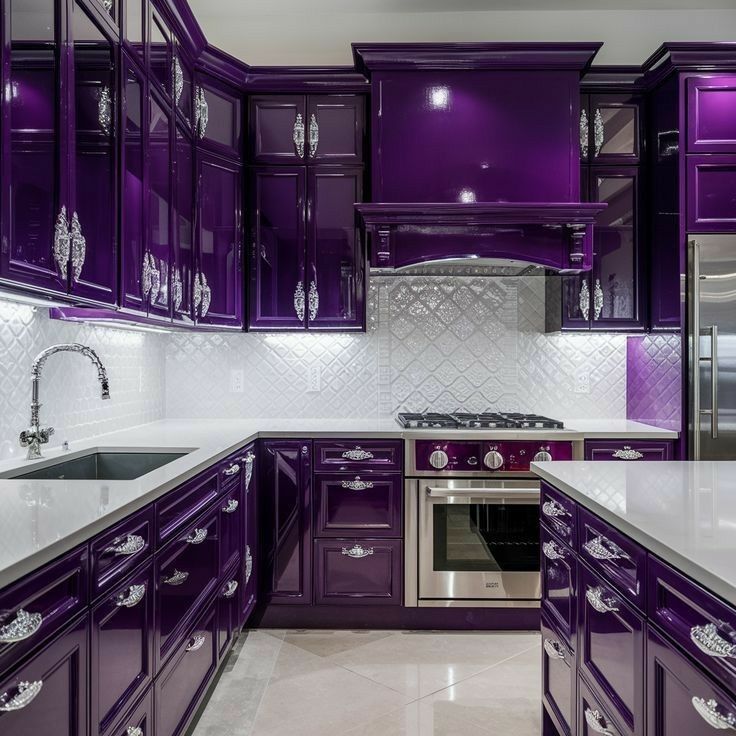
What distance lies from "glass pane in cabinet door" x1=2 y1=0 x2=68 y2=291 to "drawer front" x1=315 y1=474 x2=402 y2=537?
5.53 feet

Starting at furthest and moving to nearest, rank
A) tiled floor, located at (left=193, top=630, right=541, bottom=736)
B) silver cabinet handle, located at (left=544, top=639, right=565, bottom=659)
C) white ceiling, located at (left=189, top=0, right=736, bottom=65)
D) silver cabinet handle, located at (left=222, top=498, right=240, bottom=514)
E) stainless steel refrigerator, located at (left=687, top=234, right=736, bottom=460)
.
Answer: white ceiling, located at (left=189, top=0, right=736, bottom=65), stainless steel refrigerator, located at (left=687, top=234, right=736, bottom=460), silver cabinet handle, located at (left=222, top=498, right=240, bottom=514), tiled floor, located at (left=193, top=630, right=541, bottom=736), silver cabinet handle, located at (left=544, top=639, right=565, bottom=659)

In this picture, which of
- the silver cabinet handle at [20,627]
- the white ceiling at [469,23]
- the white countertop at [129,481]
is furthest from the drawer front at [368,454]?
the white ceiling at [469,23]

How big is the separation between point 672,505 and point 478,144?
2199 mm

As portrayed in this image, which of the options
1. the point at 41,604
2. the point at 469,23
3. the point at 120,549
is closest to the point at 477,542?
the point at 120,549

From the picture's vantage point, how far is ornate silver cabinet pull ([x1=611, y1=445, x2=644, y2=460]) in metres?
2.89

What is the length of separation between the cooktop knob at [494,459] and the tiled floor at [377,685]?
2.71ft

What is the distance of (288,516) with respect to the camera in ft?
9.50

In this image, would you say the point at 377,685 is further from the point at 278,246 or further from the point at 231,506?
the point at 278,246

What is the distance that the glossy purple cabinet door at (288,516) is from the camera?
2889mm

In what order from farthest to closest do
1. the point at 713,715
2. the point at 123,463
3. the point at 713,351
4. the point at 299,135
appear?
1. the point at 299,135
2. the point at 713,351
3. the point at 123,463
4. the point at 713,715

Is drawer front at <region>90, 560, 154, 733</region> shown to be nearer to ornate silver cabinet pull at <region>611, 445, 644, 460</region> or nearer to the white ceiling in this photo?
ornate silver cabinet pull at <region>611, 445, 644, 460</region>

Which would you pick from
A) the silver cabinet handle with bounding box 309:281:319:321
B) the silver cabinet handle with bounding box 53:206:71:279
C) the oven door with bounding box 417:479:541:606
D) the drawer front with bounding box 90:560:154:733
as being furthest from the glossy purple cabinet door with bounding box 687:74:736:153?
the drawer front with bounding box 90:560:154:733

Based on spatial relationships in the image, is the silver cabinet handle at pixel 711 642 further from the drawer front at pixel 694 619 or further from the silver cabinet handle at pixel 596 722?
the silver cabinet handle at pixel 596 722

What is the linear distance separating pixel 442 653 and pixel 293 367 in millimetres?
1713
